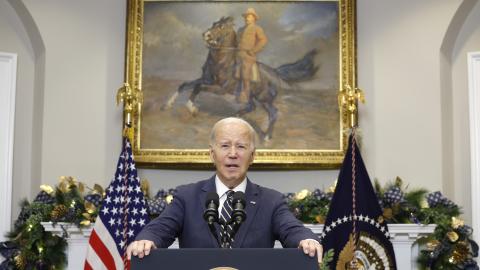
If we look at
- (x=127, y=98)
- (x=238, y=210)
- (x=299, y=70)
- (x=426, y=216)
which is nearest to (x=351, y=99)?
(x=299, y=70)

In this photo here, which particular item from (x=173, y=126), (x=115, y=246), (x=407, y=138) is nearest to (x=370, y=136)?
(x=407, y=138)

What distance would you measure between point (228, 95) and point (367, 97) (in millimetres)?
1274

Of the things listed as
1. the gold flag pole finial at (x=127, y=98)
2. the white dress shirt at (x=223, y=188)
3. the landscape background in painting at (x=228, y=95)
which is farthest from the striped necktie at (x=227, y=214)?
the landscape background in painting at (x=228, y=95)

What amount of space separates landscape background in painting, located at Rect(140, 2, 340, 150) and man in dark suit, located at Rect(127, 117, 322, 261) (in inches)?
145

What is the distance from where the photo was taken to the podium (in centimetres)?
283

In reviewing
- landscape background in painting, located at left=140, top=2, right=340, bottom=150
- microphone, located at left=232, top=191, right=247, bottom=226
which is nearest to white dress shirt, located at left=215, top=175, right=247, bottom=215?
microphone, located at left=232, top=191, right=247, bottom=226

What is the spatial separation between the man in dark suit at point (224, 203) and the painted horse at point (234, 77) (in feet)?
12.3

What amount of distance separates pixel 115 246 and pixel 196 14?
2.36 m

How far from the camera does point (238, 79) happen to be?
742cm

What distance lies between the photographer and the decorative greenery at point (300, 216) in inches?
265

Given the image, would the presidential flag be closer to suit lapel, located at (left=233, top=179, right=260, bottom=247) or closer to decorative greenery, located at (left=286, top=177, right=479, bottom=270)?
decorative greenery, located at (left=286, top=177, right=479, bottom=270)

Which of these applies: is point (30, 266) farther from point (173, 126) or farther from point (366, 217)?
point (366, 217)

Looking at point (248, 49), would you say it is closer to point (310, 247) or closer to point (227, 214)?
point (227, 214)

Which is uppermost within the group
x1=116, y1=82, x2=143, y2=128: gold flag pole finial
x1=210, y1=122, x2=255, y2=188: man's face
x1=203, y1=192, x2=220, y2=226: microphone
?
x1=116, y1=82, x2=143, y2=128: gold flag pole finial
